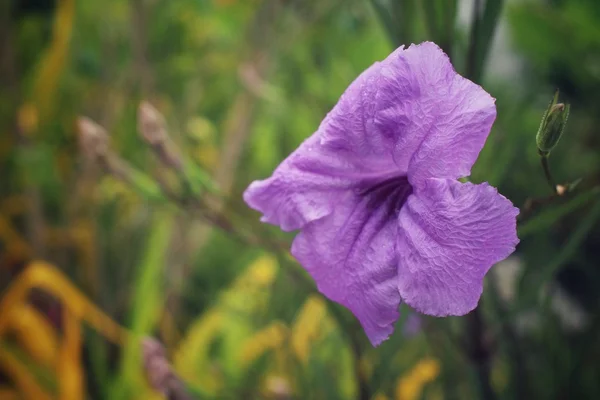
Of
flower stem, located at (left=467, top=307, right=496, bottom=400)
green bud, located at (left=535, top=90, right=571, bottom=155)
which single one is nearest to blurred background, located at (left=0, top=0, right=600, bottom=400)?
flower stem, located at (left=467, top=307, right=496, bottom=400)

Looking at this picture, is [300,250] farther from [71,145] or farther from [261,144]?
[71,145]

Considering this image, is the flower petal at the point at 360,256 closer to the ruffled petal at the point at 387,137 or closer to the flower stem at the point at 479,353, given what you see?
the ruffled petal at the point at 387,137

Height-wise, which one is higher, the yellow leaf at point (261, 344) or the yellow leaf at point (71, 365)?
the yellow leaf at point (71, 365)

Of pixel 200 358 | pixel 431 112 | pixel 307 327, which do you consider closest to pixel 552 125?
pixel 431 112

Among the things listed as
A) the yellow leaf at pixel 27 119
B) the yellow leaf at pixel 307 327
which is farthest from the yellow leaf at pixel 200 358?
the yellow leaf at pixel 27 119

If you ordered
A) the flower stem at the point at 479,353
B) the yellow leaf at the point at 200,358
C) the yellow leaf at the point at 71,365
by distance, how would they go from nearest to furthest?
the flower stem at the point at 479,353, the yellow leaf at the point at 71,365, the yellow leaf at the point at 200,358

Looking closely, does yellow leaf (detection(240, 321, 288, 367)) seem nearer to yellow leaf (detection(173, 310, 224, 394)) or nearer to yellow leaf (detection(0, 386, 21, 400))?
yellow leaf (detection(173, 310, 224, 394))

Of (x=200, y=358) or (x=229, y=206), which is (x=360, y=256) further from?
(x=200, y=358)

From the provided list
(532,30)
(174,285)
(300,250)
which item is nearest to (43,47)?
(174,285)

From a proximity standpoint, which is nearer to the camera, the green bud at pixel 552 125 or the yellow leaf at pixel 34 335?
the green bud at pixel 552 125
